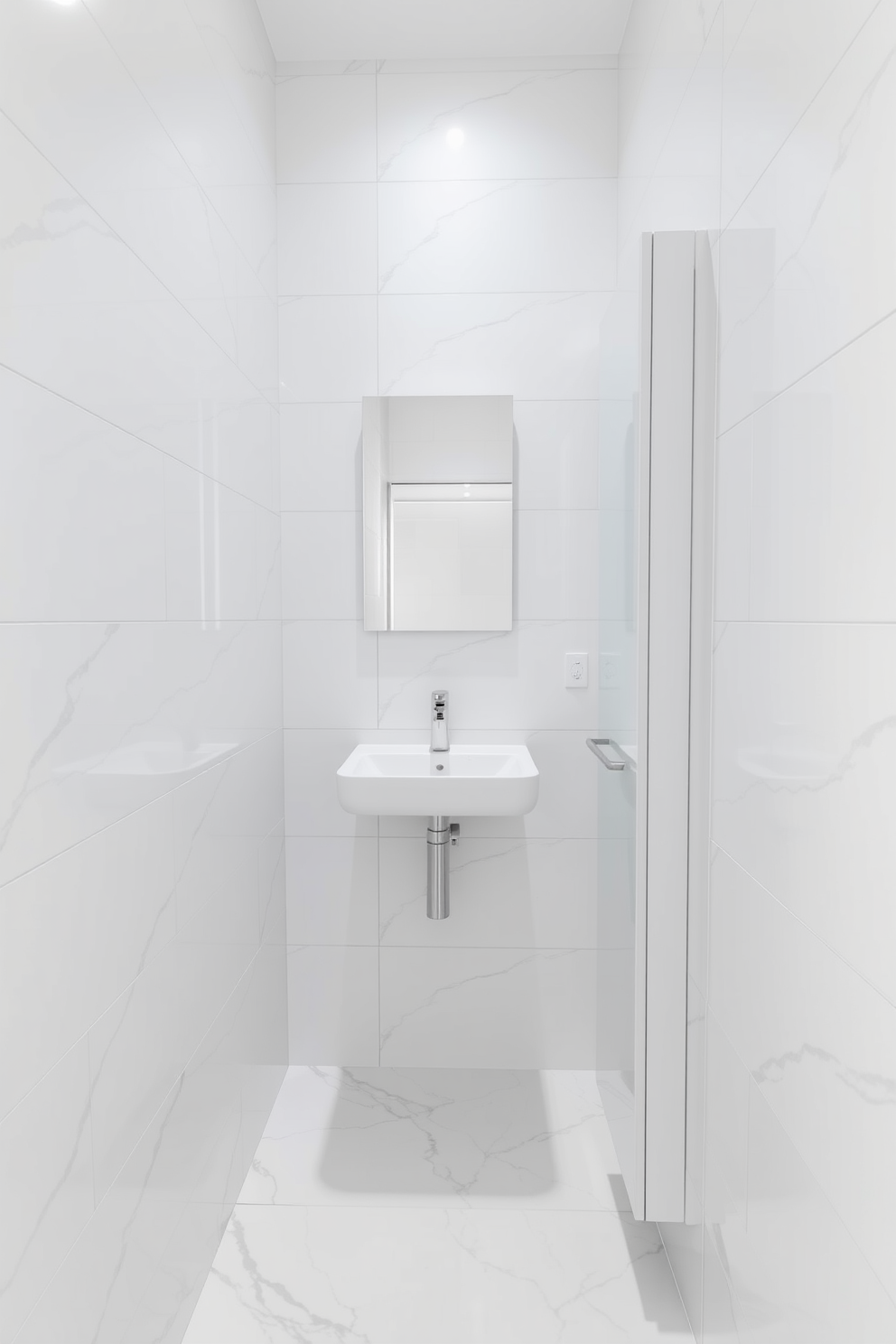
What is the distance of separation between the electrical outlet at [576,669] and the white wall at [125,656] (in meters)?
0.85

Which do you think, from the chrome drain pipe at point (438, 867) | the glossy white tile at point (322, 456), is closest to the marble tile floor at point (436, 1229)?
the chrome drain pipe at point (438, 867)

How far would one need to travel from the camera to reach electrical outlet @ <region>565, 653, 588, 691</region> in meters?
2.32

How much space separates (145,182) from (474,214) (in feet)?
3.81

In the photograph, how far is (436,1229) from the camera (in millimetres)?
1773

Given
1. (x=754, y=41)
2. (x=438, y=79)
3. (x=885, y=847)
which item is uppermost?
(x=438, y=79)

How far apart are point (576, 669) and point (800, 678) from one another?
4.21 ft

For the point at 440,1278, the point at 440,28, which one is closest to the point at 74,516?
the point at 440,1278

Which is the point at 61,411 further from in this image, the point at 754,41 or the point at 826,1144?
the point at 826,1144

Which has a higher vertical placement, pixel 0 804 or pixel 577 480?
pixel 577 480

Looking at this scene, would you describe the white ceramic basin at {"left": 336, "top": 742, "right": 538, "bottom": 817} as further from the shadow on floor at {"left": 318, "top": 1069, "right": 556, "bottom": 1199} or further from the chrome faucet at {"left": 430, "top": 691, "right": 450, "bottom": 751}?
the shadow on floor at {"left": 318, "top": 1069, "right": 556, "bottom": 1199}

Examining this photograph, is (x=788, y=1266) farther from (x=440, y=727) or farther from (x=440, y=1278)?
(x=440, y=727)

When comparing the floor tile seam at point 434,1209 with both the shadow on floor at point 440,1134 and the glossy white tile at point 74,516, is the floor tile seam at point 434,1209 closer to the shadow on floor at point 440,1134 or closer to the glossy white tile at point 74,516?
the shadow on floor at point 440,1134

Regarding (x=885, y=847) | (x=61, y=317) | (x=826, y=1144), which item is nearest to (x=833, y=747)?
(x=885, y=847)

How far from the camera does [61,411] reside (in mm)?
1080
